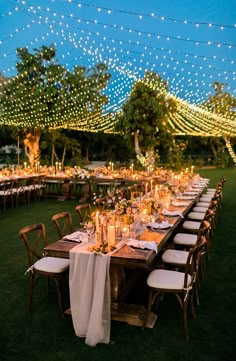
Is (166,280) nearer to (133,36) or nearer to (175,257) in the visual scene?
(175,257)

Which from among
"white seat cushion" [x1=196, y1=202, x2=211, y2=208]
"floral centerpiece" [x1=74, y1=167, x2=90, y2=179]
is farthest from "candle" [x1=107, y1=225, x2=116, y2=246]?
"floral centerpiece" [x1=74, y1=167, x2=90, y2=179]

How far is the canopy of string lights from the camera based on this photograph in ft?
24.1

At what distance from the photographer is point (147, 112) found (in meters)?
15.8

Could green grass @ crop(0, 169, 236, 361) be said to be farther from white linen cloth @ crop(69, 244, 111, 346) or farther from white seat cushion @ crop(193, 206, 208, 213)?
white seat cushion @ crop(193, 206, 208, 213)

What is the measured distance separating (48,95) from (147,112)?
167 inches

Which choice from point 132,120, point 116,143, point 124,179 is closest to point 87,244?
point 124,179

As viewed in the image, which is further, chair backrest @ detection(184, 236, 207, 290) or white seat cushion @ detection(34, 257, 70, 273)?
white seat cushion @ detection(34, 257, 70, 273)

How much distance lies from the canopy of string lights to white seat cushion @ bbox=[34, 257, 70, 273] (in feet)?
14.8

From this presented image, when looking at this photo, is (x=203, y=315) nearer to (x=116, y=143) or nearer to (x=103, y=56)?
(x=103, y=56)

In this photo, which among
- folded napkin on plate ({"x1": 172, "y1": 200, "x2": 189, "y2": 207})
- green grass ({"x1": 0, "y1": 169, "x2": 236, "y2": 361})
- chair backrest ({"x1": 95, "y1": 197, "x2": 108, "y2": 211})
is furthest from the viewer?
folded napkin on plate ({"x1": 172, "y1": 200, "x2": 189, "y2": 207})

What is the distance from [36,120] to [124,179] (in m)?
5.03

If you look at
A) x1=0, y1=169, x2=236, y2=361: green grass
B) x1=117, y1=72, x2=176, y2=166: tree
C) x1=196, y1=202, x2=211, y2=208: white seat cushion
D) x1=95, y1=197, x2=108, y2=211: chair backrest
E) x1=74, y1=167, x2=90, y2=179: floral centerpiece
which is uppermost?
x1=117, y1=72, x2=176, y2=166: tree

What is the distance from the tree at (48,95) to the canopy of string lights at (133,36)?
2668 millimetres

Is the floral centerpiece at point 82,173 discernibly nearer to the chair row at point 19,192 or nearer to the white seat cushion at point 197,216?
the chair row at point 19,192
